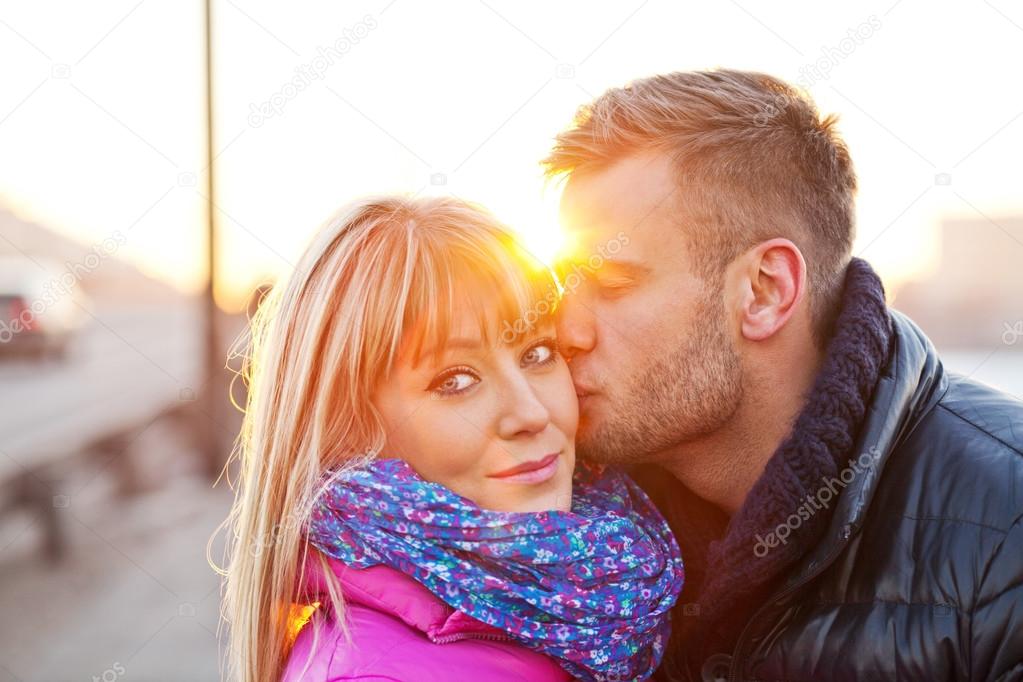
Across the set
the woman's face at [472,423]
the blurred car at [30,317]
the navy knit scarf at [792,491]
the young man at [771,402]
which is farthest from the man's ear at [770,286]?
the blurred car at [30,317]

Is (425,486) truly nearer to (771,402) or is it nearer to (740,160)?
(771,402)

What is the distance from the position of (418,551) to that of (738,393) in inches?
44.6

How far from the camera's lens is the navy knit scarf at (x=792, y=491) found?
88.3 inches

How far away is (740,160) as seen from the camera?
108 inches

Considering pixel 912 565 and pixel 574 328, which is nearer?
pixel 912 565

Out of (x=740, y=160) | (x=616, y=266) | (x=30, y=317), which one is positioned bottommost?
(x=30, y=317)

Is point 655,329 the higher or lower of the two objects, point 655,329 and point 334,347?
the higher

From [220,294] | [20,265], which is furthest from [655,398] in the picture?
[20,265]

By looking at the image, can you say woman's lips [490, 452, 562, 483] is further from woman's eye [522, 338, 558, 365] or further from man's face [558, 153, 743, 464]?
man's face [558, 153, 743, 464]

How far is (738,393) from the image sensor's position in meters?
2.69

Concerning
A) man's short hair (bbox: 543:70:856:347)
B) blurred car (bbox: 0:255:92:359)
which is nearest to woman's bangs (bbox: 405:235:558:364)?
man's short hair (bbox: 543:70:856:347)

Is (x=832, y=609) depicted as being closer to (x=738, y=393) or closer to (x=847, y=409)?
(x=847, y=409)

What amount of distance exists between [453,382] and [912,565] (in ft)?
3.82

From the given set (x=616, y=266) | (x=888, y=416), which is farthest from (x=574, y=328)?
(x=888, y=416)
